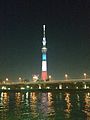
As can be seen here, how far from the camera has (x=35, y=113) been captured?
7262 cm

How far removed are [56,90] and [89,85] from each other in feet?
47.2

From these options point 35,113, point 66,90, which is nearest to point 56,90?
point 66,90

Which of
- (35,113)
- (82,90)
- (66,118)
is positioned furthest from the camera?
(82,90)

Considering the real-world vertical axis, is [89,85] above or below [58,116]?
above

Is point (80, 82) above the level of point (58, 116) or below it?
above

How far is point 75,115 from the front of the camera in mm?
68125

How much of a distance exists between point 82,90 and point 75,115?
130611 millimetres

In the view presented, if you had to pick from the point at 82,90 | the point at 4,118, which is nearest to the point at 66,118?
the point at 4,118

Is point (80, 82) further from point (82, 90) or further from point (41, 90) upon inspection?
point (41, 90)

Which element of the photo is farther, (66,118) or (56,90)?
(56,90)

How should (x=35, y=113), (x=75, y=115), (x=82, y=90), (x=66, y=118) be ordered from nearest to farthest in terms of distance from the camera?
1. (x=66, y=118)
2. (x=75, y=115)
3. (x=35, y=113)
4. (x=82, y=90)

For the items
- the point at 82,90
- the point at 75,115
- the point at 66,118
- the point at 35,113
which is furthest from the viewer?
the point at 82,90

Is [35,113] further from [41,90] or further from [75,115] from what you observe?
[41,90]

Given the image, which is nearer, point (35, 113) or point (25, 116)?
point (25, 116)
